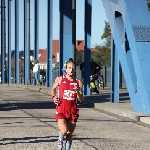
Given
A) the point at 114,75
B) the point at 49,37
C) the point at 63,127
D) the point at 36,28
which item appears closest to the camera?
the point at 63,127

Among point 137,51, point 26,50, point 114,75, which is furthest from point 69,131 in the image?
point 26,50

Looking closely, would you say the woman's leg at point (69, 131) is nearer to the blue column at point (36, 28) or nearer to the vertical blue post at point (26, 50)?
the blue column at point (36, 28)

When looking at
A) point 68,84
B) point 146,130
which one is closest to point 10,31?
point 146,130

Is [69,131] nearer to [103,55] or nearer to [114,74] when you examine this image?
[114,74]

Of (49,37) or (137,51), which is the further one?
(49,37)

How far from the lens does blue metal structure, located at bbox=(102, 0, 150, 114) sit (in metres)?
18.7

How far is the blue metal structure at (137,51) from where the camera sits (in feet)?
61.5

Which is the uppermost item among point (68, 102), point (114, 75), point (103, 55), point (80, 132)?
point (103, 55)

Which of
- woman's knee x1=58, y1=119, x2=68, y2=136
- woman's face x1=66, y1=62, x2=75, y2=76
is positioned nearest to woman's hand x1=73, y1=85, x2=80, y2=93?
woman's face x1=66, y1=62, x2=75, y2=76

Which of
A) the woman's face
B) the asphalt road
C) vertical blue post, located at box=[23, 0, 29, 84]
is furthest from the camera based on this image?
vertical blue post, located at box=[23, 0, 29, 84]

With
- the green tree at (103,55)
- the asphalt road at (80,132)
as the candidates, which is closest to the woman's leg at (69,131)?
the asphalt road at (80,132)

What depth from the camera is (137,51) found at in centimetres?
1889

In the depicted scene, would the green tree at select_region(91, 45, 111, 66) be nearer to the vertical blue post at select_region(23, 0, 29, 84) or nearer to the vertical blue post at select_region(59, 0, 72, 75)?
the vertical blue post at select_region(23, 0, 29, 84)

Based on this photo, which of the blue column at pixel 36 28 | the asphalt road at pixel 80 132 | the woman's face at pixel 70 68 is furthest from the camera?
the blue column at pixel 36 28
